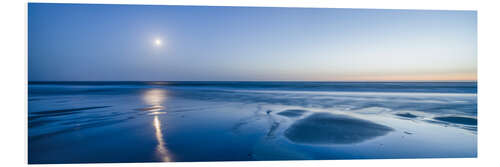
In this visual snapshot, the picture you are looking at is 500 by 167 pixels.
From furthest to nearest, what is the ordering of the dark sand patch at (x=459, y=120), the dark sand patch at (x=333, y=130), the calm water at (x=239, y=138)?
the dark sand patch at (x=459, y=120)
the dark sand patch at (x=333, y=130)
the calm water at (x=239, y=138)

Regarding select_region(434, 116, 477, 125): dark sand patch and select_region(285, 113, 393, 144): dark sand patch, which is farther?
select_region(434, 116, 477, 125): dark sand patch

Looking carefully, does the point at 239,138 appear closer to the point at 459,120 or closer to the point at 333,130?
the point at 333,130

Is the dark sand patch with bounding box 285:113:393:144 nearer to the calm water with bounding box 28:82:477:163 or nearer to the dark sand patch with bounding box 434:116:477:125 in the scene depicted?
the calm water with bounding box 28:82:477:163

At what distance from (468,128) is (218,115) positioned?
4.40 m

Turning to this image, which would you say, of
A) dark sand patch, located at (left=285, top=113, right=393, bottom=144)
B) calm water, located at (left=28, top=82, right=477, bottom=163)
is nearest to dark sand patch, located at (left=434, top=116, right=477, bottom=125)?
calm water, located at (left=28, top=82, right=477, bottom=163)

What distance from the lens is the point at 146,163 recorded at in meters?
2.30

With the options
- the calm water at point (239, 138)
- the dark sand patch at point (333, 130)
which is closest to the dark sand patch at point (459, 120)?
the calm water at point (239, 138)

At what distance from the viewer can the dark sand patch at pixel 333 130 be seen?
2904mm

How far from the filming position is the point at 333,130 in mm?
3322

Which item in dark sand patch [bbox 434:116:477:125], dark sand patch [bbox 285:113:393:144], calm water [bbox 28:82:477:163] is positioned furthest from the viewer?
dark sand patch [bbox 434:116:477:125]

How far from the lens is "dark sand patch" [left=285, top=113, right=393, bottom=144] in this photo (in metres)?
2.90

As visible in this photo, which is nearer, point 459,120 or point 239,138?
point 239,138

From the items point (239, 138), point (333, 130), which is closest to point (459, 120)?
point (333, 130)

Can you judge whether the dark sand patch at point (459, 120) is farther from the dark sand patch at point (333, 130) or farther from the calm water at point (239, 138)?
the dark sand patch at point (333, 130)
